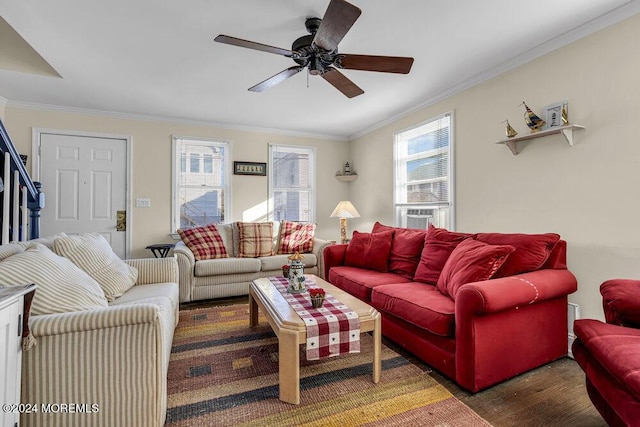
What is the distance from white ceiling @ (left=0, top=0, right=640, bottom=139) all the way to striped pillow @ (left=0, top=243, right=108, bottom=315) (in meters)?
1.60

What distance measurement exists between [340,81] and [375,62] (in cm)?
37

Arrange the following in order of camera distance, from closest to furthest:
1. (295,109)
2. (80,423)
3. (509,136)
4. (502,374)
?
(80,423), (502,374), (509,136), (295,109)

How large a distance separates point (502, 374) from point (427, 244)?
1.14 meters

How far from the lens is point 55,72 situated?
9.30 feet

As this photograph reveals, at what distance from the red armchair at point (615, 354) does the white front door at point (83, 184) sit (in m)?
4.70

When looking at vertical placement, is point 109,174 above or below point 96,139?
below

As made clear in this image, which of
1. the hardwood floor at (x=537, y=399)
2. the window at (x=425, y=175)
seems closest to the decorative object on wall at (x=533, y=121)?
the window at (x=425, y=175)

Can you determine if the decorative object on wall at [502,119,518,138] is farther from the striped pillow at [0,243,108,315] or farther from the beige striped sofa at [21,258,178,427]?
the striped pillow at [0,243,108,315]

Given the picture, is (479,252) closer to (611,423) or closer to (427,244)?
(427,244)

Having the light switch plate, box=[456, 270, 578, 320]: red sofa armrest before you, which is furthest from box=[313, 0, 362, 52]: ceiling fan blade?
the light switch plate

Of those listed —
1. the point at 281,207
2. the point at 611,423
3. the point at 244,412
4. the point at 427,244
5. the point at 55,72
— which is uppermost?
the point at 55,72

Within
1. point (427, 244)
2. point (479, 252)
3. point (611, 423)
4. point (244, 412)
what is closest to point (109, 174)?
point (244, 412)

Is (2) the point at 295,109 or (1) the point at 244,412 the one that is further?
(2) the point at 295,109

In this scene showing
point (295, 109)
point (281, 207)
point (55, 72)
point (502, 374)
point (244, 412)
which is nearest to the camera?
point (244, 412)
